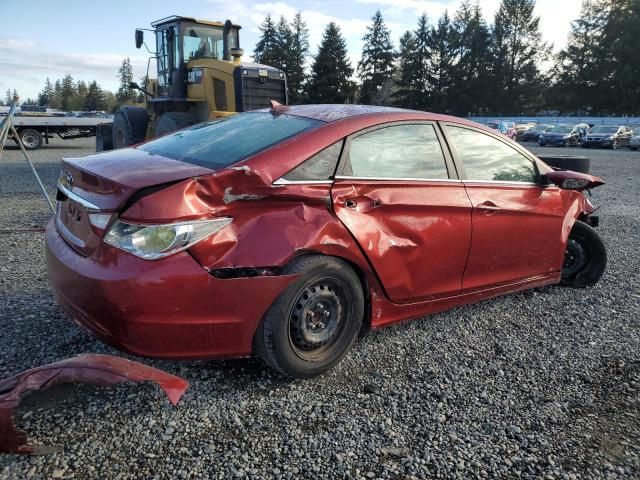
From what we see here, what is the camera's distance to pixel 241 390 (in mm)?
2766

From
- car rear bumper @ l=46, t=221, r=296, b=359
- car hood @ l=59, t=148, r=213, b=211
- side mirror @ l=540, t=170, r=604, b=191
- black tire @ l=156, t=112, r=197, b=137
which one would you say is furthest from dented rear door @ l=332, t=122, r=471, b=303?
black tire @ l=156, t=112, r=197, b=137

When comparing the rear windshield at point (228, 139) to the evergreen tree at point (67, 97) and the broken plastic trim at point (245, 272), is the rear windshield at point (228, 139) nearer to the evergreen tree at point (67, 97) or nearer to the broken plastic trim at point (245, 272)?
the broken plastic trim at point (245, 272)

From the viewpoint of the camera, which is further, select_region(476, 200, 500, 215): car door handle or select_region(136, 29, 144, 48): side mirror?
select_region(136, 29, 144, 48): side mirror

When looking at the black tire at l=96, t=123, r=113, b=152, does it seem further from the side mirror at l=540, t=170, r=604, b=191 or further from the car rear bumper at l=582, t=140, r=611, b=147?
the car rear bumper at l=582, t=140, r=611, b=147

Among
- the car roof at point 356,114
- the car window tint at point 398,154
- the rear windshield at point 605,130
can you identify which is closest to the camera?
the car window tint at point 398,154

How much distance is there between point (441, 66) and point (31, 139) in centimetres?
5836

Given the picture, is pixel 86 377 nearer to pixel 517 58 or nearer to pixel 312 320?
pixel 312 320

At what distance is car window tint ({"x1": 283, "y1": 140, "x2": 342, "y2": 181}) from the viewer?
2.78 metres

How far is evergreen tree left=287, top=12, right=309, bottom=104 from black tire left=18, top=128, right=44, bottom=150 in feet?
131

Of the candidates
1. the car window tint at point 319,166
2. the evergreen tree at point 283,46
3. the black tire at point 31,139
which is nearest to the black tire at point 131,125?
the car window tint at point 319,166

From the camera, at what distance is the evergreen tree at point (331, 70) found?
5594 cm

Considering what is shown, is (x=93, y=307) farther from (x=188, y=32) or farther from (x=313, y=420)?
(x=188, y=32)

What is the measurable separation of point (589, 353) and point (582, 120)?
50052 mm

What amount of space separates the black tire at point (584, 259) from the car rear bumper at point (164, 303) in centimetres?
326
